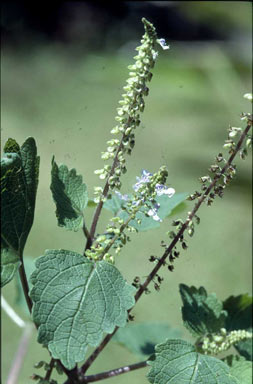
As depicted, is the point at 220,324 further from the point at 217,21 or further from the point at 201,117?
the point at 217,21

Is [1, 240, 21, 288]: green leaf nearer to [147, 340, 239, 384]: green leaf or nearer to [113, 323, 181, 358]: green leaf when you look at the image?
[147, 340, 239, 384]: green leaf

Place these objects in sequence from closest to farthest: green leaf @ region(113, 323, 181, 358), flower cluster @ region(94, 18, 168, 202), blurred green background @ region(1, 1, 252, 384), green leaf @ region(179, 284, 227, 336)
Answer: flower cluster @ region(94, 18, 168, 202)
green leaf @ region(179, 284, 227, 336)
green leaf @ region(113, 323, 181, 358)
blurred green background @ region(1, 1, 252, 384)

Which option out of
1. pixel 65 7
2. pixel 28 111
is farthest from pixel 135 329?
pixel 65 7

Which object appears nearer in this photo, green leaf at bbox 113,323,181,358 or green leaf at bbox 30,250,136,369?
green leaf at bbox 30,250,136,369

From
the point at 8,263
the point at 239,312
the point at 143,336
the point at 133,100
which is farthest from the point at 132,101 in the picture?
the point at 143,336

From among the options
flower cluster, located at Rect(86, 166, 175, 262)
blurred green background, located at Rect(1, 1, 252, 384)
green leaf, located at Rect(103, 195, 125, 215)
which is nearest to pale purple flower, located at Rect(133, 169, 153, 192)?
flower cluster, located at Rect(86, 166, 175, 262)

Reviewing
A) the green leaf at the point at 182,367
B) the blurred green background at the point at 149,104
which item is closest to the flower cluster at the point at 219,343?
the green leaf at the point at 182,367
